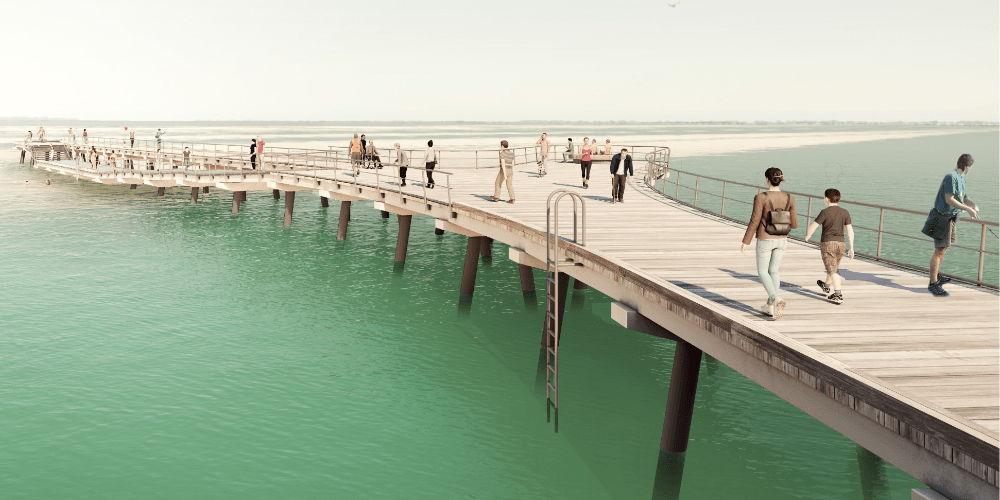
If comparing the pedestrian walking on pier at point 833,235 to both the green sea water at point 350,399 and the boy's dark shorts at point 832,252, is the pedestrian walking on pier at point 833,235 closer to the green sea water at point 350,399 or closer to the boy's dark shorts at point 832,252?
the boy's dark shorts at point 832,252

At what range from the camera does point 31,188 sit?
5728 cm

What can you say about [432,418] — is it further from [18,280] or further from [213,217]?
[213,217]

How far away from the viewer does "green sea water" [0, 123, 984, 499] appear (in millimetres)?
12102

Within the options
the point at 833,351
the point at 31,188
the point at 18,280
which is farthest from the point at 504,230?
the point at 31,188

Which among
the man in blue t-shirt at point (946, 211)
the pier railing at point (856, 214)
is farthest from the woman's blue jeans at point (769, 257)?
the pier railing at point (856, 214)

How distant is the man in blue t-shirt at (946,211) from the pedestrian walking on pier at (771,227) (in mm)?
2303

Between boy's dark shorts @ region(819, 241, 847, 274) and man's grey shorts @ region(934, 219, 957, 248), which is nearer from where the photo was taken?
boy's dark shorts @ region(819, 241, 847, 274)

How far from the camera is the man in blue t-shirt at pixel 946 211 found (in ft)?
31.7

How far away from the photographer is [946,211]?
32.4 ft

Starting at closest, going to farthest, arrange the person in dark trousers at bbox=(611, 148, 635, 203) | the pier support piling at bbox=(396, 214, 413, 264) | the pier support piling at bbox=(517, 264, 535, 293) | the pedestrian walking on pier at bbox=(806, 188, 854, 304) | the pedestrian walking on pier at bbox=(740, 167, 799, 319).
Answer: the pedestrian walking on pier at bbox=(740, 167, 799, 319) → the pedestrian walking on pier at bbox=(806, 188, 854, 304) → the person in dark trousers at bbox=(611, 148, 635, 203) → the pier support piling at bbox=(517, 264, 535, 293) → the pier support piling at bbox=(396, 214, 413, 264)

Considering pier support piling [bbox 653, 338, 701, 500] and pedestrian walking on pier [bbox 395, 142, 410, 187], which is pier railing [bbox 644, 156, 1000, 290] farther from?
pedestrian walking on pier [bbox 395, 142, 410, 187]

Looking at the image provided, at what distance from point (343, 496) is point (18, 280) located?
19.8 metres

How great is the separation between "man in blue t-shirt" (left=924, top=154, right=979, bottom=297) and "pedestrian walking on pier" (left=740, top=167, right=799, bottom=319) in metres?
2.30

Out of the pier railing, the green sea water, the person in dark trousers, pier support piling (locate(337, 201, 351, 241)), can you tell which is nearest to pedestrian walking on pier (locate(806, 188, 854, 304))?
the pier railing
